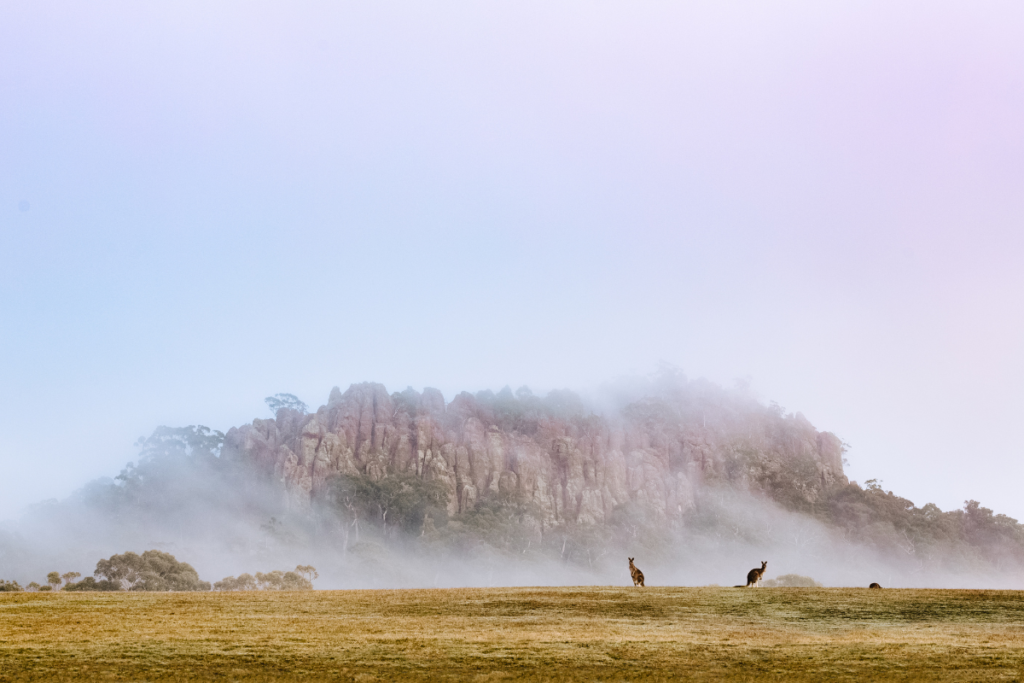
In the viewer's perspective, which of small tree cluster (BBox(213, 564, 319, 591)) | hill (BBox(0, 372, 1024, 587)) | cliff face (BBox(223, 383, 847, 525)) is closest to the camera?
small tree cluster (BBox(213, 564, 319, 591))

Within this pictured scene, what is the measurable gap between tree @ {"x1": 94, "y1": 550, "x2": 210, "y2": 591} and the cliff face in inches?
2056

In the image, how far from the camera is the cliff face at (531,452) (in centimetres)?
13550

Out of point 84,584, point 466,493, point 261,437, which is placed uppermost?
point 261,437

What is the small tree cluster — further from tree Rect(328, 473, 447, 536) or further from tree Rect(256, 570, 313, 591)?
tree Rect(328, 473, 447, 536)

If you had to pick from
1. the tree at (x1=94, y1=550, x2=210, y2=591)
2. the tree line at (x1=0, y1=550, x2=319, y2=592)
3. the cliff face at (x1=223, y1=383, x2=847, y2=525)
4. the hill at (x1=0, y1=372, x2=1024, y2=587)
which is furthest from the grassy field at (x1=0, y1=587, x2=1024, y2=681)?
the cliff face at (x1=223, y1=383, x2=847, y2=525)

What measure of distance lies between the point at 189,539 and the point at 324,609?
10020 centimetres

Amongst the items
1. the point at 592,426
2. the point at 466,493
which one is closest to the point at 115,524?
the point at 466,493

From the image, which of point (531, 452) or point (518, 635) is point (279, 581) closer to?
point (518, 635)

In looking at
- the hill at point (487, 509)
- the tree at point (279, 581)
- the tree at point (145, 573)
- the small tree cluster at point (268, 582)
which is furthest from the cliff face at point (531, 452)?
the tree at point (279, 581)

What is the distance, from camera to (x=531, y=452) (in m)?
146

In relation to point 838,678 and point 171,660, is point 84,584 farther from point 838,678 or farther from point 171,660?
point 838,678

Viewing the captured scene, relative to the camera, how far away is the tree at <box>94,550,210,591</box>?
7150cm

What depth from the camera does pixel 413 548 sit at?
119688 millimetres

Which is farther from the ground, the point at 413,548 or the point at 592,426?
the point at 592,426
